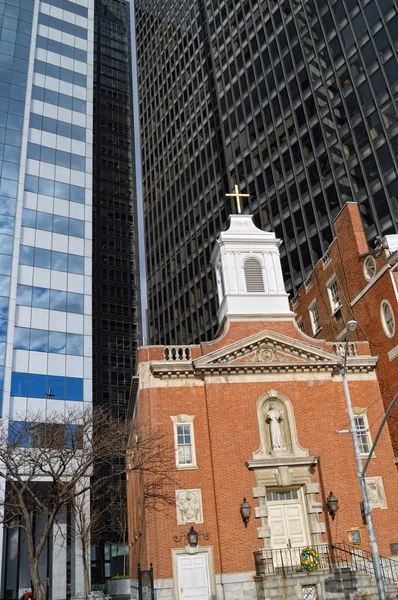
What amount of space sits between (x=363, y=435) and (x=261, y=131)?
5151 centimetres

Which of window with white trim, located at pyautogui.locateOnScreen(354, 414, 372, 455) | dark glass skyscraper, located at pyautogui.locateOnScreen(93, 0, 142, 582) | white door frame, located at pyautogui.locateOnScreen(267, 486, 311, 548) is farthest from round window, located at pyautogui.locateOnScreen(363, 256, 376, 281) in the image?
dark glass skyscraper, located at pyautogui.locateOnScreen(93, 0, 142, 582)

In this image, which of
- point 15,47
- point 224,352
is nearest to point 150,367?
point 224,352

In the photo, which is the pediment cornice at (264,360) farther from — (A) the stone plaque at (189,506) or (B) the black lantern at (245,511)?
(B) the black lantern at (245,511)

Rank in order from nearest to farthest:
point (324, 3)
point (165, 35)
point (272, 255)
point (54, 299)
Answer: point (272, 255) → point (54, 299) → point (324, 3) → point (165, 35)

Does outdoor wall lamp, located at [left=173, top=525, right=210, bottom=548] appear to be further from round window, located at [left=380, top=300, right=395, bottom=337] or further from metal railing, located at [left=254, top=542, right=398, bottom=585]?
round window, located at [left=380, top=300, right=395, bottom=337]

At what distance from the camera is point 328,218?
60.1 m

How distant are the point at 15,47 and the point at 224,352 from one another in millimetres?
47439

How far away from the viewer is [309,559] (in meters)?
25.5

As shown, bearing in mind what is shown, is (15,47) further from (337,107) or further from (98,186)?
(98,186)

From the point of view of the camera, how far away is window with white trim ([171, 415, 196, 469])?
1140 inches

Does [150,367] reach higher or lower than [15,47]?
lower

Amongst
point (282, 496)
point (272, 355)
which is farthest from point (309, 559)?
A: point (272, 355)

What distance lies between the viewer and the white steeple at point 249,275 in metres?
33.8

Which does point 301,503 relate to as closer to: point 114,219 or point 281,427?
point 281,427
